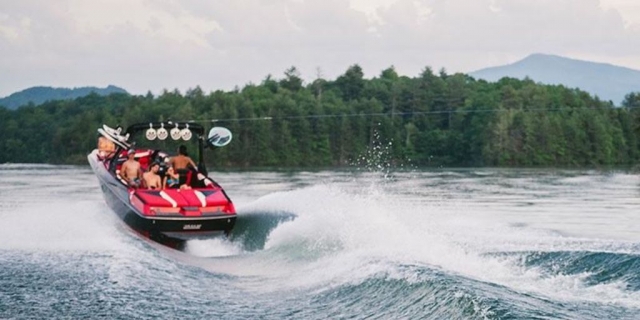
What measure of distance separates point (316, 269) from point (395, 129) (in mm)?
80478

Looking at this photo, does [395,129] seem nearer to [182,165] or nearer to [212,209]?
[182,165]

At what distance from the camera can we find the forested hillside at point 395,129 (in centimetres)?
8456

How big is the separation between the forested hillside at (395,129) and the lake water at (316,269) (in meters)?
60.8

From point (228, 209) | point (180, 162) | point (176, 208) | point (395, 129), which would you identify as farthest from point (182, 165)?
point (395, 129)

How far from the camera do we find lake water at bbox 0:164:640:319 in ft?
31.3

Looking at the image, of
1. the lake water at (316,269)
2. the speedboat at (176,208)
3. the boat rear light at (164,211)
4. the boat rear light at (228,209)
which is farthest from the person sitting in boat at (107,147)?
the boat rear light at (228,209)

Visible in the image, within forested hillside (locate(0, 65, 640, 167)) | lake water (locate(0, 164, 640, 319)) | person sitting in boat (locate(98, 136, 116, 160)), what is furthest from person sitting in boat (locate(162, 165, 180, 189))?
forested hillside (locate(0, 65, 640, 167))

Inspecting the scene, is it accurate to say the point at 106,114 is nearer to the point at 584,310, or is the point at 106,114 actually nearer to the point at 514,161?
the point at 514,161

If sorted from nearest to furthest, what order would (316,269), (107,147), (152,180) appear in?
1. (316,269)
2. (152,180)
3. (107,147)

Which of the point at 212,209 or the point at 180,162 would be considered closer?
the point at 212,209

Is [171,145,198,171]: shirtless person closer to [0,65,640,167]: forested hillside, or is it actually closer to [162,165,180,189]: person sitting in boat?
[162,165,180,189]: person sitting in boat

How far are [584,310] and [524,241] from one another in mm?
6442

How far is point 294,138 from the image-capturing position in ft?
287

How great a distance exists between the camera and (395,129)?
303 ft
